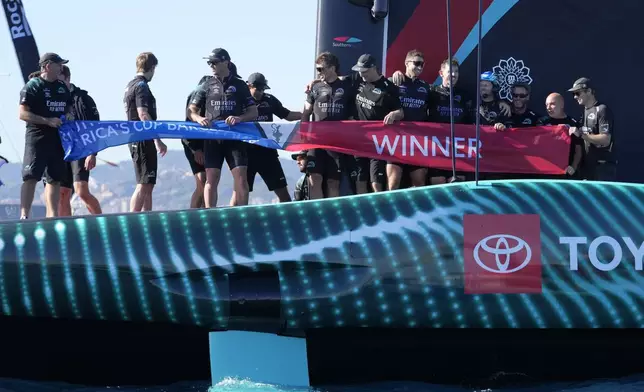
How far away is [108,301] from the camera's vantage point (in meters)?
5.79

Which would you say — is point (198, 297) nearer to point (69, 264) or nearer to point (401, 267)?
point (69, 264)

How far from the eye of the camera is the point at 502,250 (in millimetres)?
5797

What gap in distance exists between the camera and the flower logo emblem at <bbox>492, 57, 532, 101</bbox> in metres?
7.86

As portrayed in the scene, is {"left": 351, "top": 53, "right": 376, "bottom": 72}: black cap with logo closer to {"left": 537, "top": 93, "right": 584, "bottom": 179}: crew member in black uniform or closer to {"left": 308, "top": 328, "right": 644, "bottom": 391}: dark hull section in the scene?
{"left": 537, "top": 93, "right": 584, "bottom": 179}: crew member in black uniform

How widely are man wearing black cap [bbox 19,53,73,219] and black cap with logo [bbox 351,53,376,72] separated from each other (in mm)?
2202

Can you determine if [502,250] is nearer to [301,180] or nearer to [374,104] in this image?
[374,104]

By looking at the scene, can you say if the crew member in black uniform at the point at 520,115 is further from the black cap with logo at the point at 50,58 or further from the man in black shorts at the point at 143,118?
the black cap with logo at the point at 50,58

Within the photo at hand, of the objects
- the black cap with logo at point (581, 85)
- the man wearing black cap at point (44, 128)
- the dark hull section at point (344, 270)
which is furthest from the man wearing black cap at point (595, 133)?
the man wearing black cap at point (44, 128)

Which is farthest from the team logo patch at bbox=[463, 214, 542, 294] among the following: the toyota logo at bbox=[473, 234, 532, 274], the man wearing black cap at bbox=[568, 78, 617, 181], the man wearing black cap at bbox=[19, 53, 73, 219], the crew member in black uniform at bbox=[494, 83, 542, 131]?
the man wearing black cap at bbox=[19, 53, 73, 219]

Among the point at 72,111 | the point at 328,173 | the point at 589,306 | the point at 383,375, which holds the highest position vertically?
the point at 72,111

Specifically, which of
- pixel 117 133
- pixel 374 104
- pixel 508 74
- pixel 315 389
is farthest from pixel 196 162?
pixel 315 389

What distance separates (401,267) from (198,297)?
1.20m

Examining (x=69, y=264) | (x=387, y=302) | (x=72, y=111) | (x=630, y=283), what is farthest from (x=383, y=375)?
(x=72, y=111)

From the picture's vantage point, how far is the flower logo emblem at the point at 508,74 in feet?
25.8
